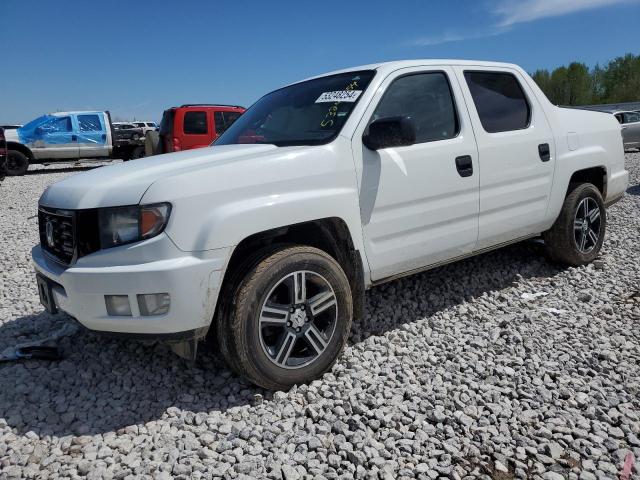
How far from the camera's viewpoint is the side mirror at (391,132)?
2852 millimetres

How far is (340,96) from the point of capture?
3.29 metres

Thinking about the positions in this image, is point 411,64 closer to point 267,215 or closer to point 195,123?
point 267,215

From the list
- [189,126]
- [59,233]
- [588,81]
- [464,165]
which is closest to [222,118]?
[189,126]

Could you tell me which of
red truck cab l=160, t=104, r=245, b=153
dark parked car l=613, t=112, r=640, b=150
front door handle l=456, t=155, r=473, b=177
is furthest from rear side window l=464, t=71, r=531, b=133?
dark parked car l=613, t=112, r=640, b=150

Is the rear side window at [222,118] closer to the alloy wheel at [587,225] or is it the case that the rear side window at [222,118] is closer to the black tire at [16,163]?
the black tire at [16,163]

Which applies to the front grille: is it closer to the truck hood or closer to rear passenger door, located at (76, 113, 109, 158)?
the truck hood

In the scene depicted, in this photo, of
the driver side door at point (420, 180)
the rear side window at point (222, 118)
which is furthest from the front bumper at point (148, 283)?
the rear side window at point (222, 118)

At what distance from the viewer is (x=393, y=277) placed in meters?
3.30

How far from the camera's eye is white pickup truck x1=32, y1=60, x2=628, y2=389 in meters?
2.42

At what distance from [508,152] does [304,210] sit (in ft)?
6.19

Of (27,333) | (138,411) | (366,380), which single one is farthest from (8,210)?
(366,380)

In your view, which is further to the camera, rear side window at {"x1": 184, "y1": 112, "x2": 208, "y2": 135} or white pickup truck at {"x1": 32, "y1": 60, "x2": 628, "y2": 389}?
rear side window at {"x1": 184, "y1": 112, "x2": 208, "y2": 135}

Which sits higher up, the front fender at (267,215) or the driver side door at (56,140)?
the driver side door at (56,140)

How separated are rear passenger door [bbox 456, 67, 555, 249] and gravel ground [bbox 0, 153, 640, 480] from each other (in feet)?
2.19
